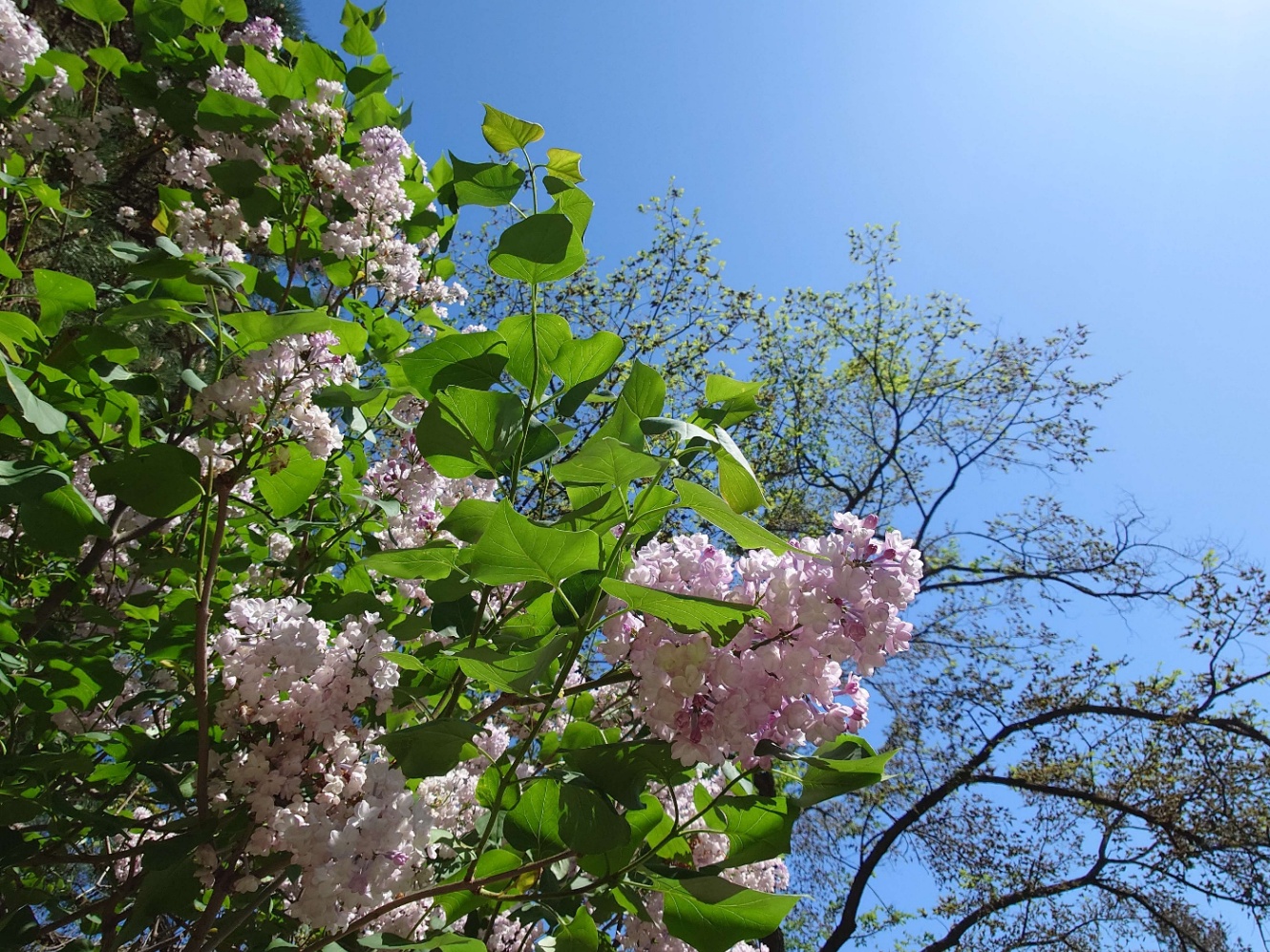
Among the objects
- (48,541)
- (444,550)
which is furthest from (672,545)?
(48,541)

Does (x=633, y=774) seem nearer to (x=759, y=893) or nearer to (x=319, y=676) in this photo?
(x=759, y=893)

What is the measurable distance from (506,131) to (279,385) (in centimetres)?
59

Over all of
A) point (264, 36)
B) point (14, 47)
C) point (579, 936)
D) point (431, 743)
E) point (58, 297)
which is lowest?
point (579, 936)

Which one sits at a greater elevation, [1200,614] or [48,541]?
[1200,614]

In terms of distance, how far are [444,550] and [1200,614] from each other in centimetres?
803

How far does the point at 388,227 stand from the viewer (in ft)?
6.31

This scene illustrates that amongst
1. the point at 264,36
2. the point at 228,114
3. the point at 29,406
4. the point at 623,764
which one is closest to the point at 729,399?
the point at 623,764

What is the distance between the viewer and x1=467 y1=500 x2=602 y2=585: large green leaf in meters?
0.76

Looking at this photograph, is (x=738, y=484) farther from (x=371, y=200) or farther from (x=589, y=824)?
(x=371, y=200)

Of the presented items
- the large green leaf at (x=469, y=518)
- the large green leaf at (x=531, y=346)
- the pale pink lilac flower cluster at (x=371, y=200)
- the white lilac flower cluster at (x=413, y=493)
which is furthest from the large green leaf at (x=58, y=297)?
the large green leaf at (x=469, y=518)

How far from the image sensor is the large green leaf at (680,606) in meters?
0.76

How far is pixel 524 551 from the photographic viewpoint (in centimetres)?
79

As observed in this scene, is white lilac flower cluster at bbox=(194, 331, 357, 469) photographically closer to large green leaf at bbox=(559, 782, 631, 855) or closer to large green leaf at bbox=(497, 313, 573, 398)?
large green leaf at bbox=(497, 313, 573, 398)

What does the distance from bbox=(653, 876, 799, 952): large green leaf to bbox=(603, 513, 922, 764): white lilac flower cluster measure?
0.16 meters
